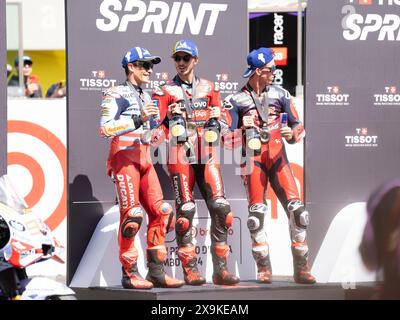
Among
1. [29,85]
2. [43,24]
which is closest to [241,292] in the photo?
[29,85]

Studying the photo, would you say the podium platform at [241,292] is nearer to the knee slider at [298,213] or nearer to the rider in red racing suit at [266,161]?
the rider in red racing suit at [266,161]

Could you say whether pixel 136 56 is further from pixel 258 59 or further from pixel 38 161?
pixel 38 161

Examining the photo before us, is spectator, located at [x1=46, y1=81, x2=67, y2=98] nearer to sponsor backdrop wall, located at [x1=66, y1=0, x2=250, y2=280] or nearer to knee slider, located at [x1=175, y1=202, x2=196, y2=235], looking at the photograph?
sponsor backdrop wall, located at [x1=66, y1=0, x2=250, y2=280]

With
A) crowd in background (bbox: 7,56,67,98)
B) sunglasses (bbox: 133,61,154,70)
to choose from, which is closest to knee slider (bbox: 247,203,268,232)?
sunglasses (bbox: 133,61,154,70)

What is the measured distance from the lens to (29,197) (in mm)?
11992

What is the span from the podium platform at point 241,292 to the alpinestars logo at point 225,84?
1.92 metres

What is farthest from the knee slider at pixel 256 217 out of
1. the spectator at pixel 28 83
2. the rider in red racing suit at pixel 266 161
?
the spectator at pixel 28 83

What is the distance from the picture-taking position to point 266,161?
422 inches

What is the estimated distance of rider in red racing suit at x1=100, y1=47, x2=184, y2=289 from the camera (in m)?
9.99

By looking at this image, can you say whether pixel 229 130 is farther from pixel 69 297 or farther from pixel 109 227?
pixel 69 297

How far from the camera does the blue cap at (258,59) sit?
34.9ft

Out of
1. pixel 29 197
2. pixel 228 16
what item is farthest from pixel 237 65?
pixel 29 197

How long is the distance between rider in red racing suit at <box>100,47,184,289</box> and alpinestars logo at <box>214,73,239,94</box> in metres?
0.99

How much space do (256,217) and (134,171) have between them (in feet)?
4.31
